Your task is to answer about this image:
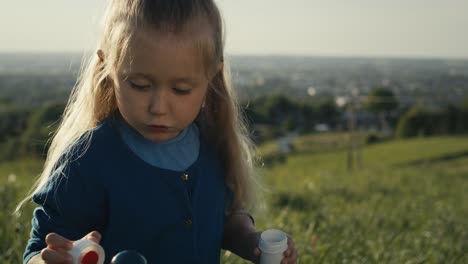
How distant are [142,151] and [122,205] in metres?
0.17

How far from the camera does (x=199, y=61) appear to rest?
1.46 meters

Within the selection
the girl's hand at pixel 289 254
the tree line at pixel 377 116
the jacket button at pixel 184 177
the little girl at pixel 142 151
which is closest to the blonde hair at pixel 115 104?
the little girl at pixel 142 151

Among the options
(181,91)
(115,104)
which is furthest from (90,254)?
(115,104)

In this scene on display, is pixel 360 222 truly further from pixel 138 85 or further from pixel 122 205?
pixel 138 85

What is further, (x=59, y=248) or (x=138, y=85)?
(x=138, y=85)

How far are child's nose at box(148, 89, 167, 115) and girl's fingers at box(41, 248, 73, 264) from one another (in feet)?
1.42

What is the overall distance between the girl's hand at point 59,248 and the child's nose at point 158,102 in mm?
389

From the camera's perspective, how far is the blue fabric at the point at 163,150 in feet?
5.13

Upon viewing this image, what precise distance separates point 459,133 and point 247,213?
44.1 meters

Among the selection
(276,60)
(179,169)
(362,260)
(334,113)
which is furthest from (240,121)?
(276,60)

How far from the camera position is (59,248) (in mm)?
1115

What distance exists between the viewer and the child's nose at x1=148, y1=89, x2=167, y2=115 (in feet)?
4.55

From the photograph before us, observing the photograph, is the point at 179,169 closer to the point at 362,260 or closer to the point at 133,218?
the point at 133,218

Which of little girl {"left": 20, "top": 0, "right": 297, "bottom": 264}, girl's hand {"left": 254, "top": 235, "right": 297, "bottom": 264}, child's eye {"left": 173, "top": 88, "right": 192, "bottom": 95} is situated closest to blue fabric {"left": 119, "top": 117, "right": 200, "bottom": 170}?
little girl {"left": 20, "top": 0, "right": 297, "bottom": 264}
